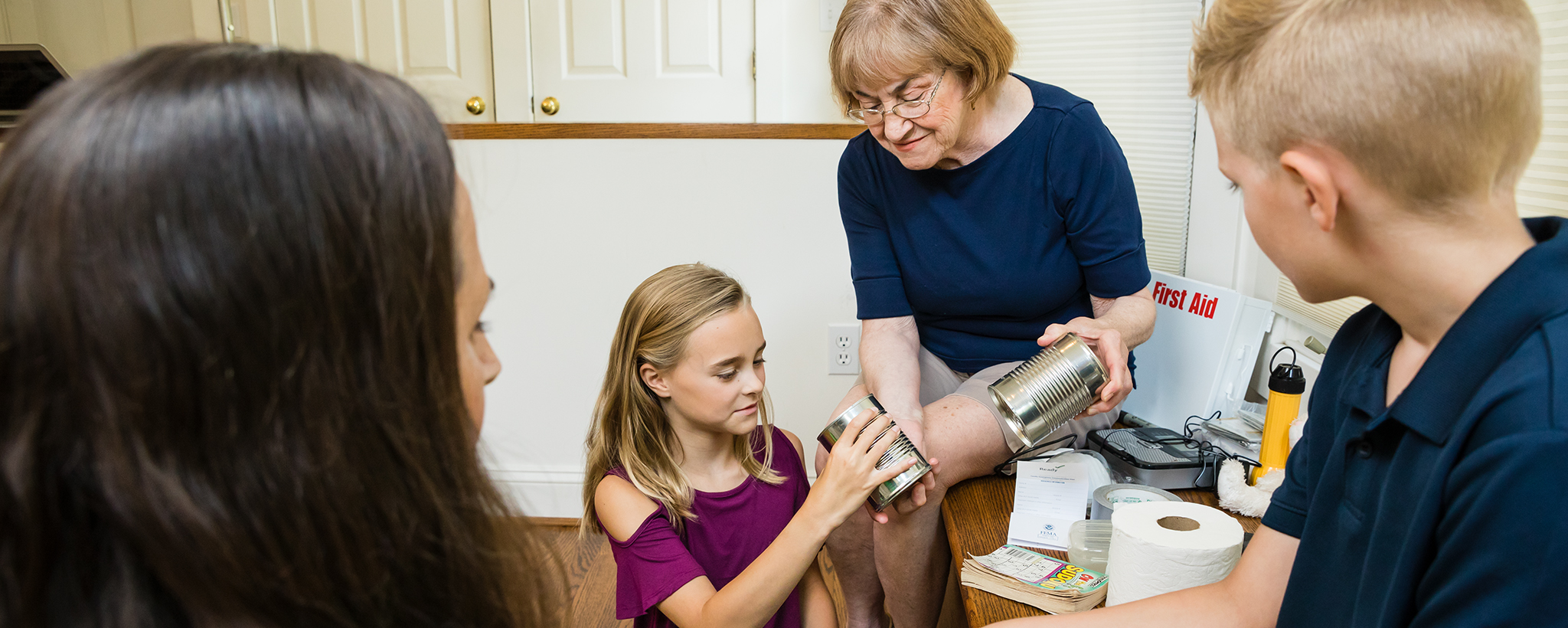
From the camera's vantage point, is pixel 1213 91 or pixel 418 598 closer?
pixel 418 598

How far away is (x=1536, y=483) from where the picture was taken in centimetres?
46

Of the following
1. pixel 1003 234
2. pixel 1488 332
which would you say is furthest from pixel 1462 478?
pixel 1003 234

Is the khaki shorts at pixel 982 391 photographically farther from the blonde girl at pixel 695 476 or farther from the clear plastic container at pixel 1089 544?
the blonde girl at pixel 695 476

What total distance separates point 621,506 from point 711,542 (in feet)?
0.52

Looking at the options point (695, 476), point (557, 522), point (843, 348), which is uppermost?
point (695, 476)

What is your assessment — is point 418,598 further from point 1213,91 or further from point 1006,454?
point 1006,454

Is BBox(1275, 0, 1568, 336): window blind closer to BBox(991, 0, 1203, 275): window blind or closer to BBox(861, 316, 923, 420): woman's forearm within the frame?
BBox(861, 316, 923, 420): woman's forearm

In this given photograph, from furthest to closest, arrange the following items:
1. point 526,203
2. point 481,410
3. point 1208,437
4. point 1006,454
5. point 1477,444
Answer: point 526,203
point 1208,437
point 1006,454
point 481,410
point 1477,444

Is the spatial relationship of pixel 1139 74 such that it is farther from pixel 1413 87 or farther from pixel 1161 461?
pixel 1413 87

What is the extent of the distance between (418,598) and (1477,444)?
586 millimetres

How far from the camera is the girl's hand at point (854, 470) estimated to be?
105cm

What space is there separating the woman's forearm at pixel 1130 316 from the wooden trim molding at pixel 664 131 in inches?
34.1

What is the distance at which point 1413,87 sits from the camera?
497 millimetres

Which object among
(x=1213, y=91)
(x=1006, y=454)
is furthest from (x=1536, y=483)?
(x=1006, y=454)
